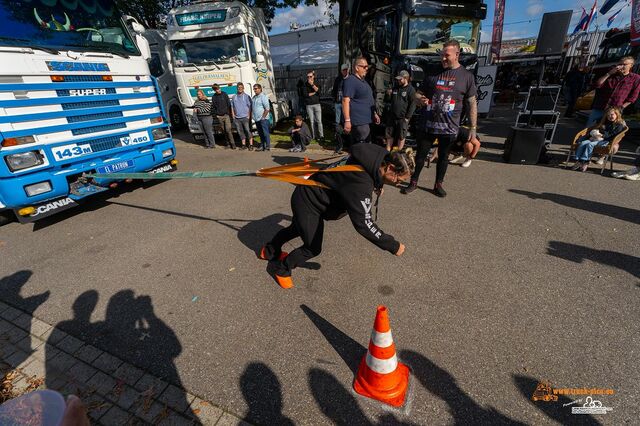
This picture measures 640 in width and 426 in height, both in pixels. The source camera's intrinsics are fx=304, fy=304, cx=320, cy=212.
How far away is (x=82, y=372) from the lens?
2309mm

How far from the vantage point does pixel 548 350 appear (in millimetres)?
2295

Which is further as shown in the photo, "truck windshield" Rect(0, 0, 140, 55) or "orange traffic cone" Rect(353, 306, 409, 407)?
"truck windshield" Rect(0, 0, 140, 55)

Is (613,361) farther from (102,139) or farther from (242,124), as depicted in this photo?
(242,124)

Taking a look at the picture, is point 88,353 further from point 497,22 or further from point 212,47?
point 497,22

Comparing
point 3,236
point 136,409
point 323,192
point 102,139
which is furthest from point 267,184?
point 136,409

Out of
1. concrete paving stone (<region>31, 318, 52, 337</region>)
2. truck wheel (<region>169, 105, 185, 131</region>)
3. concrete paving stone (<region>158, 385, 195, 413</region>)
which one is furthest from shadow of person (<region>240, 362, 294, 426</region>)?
truck wheel (<region>169, 105, 185, 131</region>)

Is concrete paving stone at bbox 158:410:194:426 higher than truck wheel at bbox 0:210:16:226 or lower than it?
lower

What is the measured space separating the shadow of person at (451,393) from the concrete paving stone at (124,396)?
6.31 ft

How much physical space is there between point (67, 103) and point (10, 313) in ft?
9.46

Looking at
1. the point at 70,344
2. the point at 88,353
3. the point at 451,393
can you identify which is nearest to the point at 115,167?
the point at 70,344

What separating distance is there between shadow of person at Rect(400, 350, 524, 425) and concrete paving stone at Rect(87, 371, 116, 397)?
2.14m

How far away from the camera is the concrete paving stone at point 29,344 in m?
2.54

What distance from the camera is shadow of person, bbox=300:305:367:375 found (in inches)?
Result: 89.9

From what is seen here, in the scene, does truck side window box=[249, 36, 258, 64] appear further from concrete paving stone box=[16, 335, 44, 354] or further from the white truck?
concrete paving stone box=[16, 335, 44, 354]
